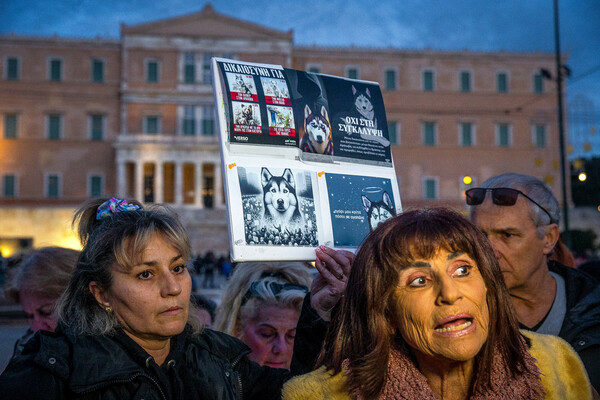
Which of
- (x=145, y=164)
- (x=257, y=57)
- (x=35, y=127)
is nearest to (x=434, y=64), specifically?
(x=257, y=57)

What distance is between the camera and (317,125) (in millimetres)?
2342

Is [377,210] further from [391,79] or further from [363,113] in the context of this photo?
[391,79]

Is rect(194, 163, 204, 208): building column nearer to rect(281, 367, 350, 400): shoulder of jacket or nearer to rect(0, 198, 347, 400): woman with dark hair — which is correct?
rect(0, 198, 347, 400): woman with dark hair

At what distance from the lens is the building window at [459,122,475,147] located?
3659 cm

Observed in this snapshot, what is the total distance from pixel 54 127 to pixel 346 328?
3579cm

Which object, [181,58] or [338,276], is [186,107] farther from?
[338,276]

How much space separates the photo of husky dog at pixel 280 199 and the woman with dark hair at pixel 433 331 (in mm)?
367

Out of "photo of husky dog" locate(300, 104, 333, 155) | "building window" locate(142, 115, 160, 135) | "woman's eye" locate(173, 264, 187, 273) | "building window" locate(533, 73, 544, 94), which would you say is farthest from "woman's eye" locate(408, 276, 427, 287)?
"building window" locate(533, 73, 544, 94)

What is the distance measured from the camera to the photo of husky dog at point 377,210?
7.64 ft

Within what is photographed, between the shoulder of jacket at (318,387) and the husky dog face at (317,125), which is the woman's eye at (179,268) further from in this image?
the husky dog face at (317,125)

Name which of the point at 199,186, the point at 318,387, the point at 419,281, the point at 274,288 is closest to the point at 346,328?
the point at 318,387

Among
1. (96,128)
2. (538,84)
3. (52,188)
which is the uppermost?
(538,84)

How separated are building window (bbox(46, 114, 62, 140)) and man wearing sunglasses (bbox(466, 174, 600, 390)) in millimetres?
34886

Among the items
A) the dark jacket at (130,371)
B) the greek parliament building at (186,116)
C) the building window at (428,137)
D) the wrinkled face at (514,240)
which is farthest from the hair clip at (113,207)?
the building window at (428,137)
